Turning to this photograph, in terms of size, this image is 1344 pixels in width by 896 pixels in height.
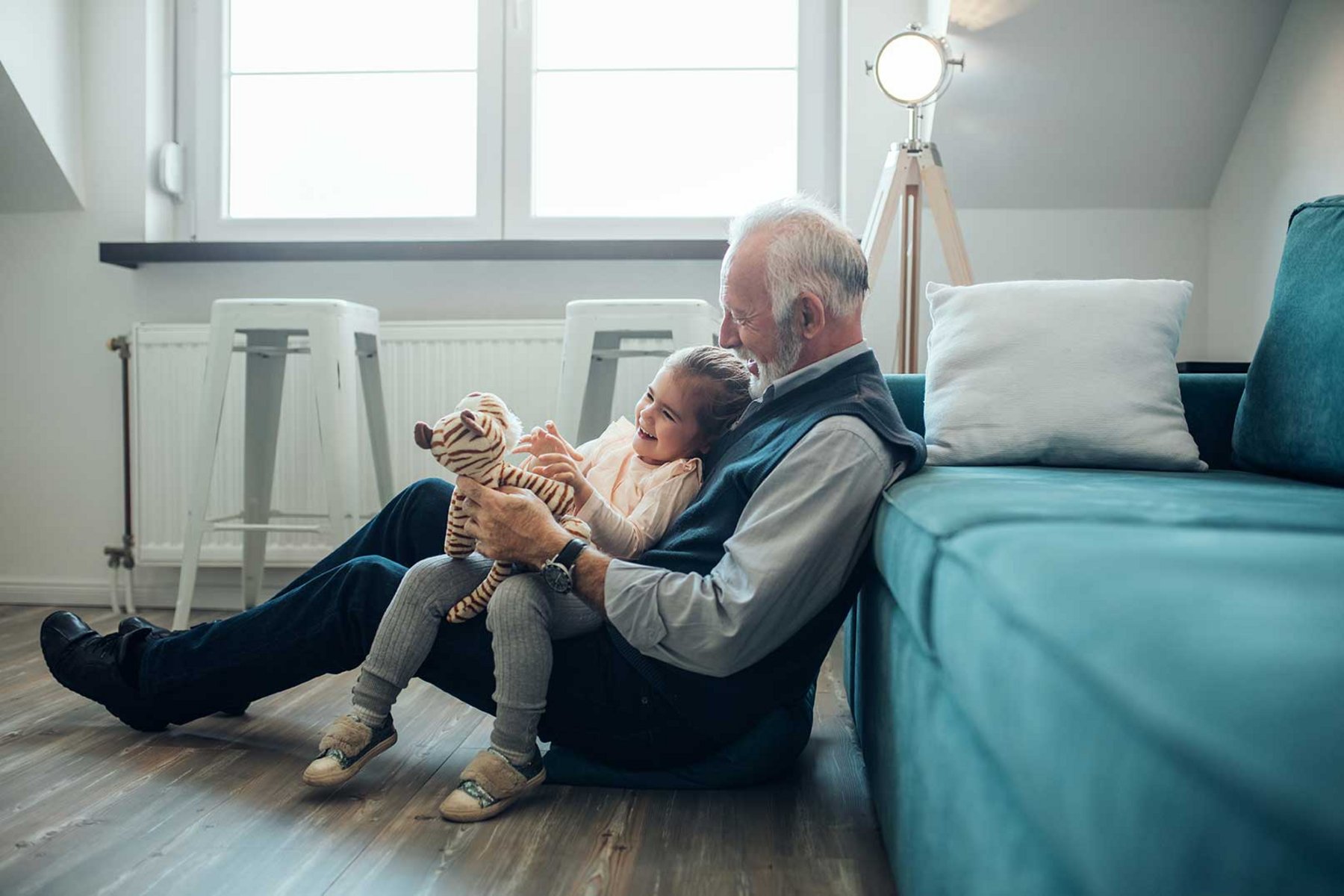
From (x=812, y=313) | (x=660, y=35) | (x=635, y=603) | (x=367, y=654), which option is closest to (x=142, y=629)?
(x=367, y=654)

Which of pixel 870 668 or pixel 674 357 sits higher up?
pixel 674 357

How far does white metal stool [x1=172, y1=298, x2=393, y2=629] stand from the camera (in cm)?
251

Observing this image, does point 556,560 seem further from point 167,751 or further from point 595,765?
point 167,751

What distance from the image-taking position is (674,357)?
1.58 m

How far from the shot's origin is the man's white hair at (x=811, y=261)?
1.45 m

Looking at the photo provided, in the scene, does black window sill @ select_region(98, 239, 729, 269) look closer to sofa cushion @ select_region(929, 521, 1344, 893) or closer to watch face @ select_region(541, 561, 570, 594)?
watch face @ select_region(541, 561, 570, 594)

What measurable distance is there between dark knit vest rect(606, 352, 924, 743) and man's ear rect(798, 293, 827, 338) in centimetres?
6

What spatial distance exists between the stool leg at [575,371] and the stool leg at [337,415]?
55 centimetres

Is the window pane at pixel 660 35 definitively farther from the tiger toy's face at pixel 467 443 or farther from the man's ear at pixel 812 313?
the tiger toy's face at pixel 467 443

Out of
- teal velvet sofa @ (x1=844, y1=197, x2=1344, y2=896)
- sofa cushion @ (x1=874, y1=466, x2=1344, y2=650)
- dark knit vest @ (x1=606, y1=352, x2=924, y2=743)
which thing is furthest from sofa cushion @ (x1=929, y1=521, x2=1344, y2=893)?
dark knit vest @ (x1=606, y1=352, x2=924, y2=743)

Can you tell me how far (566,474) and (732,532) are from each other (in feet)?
0.80

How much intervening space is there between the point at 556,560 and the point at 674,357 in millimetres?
382

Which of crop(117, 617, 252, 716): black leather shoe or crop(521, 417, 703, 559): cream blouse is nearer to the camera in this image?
crop(521, 417, 703, 559): cream blouse

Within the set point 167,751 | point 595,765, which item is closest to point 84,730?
point 167,751
